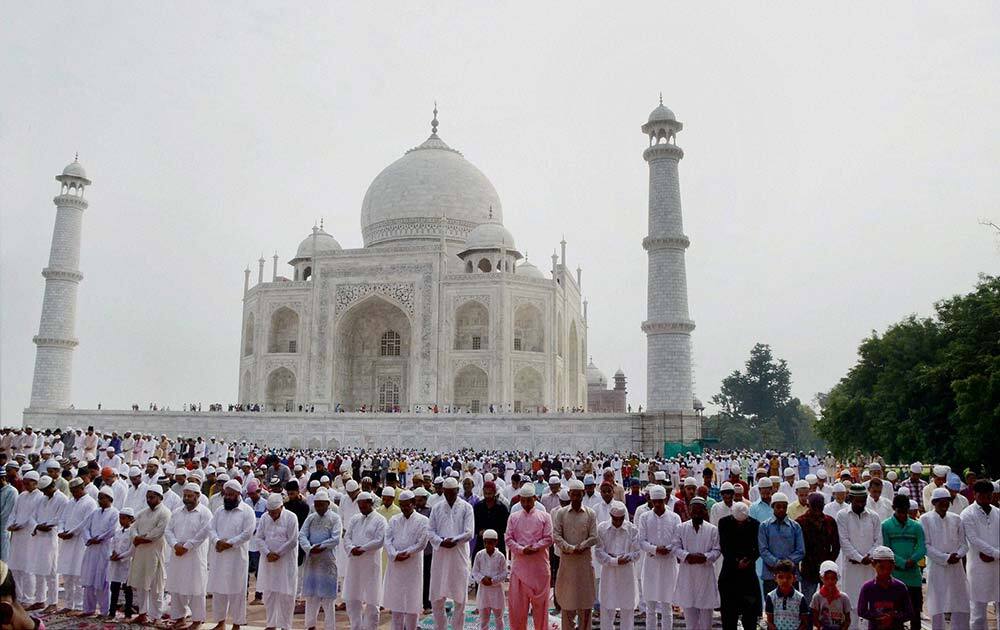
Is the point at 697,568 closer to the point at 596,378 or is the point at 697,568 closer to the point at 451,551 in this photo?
the point at 451,551

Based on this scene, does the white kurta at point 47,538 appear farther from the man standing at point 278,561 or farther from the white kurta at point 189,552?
the man standing at point 278,561

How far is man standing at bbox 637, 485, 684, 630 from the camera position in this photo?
614cm

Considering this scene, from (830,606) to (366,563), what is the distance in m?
3.13

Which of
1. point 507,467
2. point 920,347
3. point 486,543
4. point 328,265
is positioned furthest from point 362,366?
point 486,543

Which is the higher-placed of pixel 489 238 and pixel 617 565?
pixel 489 238

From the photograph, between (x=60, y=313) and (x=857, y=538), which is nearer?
(x=857, y=538)

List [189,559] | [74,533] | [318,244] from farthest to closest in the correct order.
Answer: [318,244], [74,533], [189,559]

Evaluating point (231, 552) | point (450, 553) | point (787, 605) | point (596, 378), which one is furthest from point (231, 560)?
point (596, 378)

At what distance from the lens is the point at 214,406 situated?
89.8ft

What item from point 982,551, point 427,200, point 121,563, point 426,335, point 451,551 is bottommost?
point 121,563

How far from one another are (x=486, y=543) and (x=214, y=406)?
23431mm

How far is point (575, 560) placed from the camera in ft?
18.9

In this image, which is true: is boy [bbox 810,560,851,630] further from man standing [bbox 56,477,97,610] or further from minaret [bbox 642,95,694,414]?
minaret [bbox 642,95,694,414]

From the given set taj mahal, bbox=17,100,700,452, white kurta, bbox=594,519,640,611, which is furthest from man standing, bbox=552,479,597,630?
taj mahal, bbox=17,100,700,452
